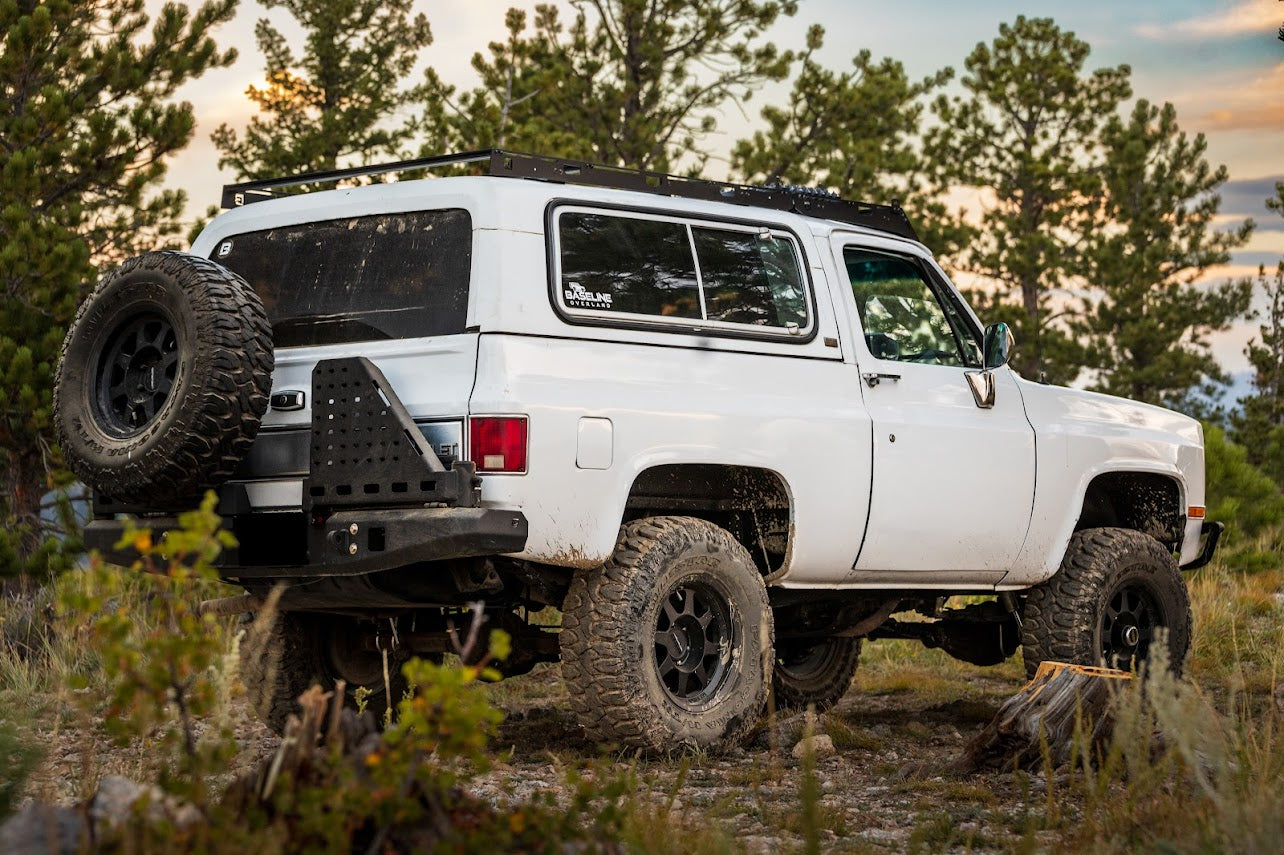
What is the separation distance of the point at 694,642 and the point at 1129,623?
109 inches

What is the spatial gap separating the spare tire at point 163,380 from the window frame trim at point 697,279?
3.56ft

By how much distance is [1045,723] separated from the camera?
6.07 m

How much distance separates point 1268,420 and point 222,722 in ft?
79.0

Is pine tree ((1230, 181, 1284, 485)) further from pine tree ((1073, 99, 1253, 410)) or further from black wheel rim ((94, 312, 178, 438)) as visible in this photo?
black wheel rim ((94, 312, 178, 438))

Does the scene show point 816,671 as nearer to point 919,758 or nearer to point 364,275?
point 919,758

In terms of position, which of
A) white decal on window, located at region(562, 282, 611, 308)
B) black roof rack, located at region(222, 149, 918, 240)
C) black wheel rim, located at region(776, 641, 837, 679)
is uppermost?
black roof rack, located at region(222, 149, 918, 240)

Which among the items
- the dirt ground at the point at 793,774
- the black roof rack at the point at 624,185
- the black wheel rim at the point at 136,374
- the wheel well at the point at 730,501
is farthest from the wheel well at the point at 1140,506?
the black wheel rim at the point at 136,374

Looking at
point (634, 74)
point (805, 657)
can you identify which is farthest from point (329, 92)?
point (805, 657)

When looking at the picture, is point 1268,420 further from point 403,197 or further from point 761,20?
point 403,197

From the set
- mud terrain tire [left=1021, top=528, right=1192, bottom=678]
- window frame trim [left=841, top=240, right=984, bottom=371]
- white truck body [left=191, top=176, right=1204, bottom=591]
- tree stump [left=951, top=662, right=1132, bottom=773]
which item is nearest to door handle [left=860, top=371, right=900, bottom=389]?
white truck body [left=191, top=176, right=1204, bottom=591]

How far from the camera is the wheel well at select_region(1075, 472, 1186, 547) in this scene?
848 cm

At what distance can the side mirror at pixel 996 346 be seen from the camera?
7.37 meters

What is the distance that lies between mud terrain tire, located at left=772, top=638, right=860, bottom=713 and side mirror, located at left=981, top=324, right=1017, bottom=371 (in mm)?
1913

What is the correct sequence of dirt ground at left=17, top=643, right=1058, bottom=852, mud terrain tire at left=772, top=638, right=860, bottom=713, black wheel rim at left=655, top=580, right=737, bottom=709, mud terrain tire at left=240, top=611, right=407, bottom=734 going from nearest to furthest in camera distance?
1. dirt ground at left=17, top=643, right=1058, bottom=852
2. black wheel rim at left=655, top=580, right=737, bottom=709
3. mud terrain tire at left=240, top=611, right=407, bottom=734
4. mud terrain tire at left=772, top=638, right=860, bottom=713
